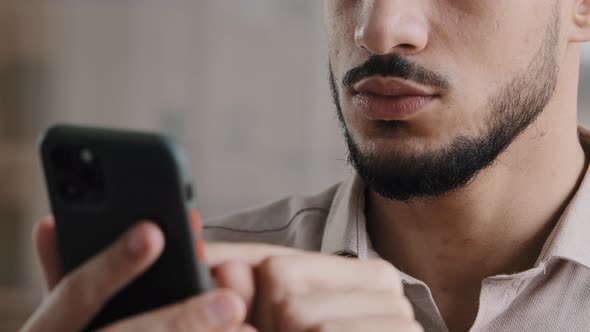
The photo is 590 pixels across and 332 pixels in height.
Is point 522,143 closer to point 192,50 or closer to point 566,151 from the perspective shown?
point 566,151

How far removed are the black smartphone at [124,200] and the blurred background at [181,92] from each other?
2.00 metres

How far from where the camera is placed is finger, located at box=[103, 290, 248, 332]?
21.5 inches

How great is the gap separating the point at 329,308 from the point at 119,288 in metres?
0.16

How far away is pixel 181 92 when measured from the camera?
2660mm

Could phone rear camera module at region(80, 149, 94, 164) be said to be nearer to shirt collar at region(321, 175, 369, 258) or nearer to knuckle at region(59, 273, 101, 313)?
knuckle at region(59, 273, 101, 313)

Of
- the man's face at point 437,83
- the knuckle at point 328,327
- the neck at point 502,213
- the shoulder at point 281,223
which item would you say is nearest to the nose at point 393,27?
the man's face at point 437,83

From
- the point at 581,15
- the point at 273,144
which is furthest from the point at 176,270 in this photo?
the point at 273,144

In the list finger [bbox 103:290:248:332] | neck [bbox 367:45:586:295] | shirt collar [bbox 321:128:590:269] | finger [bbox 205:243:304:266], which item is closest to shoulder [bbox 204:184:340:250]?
shirt collar [bbox 321:128:590:269]

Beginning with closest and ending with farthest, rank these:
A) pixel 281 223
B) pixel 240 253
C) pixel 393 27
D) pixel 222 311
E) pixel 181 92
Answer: pixel 222 311, pixel 240 253, pixel 393 27, pixel 281 223, pixel 181 92

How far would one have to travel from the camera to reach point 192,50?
2623 mm

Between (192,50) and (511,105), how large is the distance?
1.73m

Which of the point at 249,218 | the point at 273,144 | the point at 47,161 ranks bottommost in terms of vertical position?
the point at 273,144

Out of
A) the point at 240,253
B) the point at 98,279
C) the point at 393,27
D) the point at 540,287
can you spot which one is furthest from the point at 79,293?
the point at 540,287

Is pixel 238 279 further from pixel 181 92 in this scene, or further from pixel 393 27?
pixel 181 92
